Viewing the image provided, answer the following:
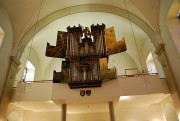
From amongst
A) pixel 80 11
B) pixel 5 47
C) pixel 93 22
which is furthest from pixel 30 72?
pixel 93 22

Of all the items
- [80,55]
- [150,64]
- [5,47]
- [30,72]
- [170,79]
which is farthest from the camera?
[30,72]

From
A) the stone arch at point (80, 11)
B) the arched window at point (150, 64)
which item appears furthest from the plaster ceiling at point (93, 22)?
the arched window at point (150, 64)

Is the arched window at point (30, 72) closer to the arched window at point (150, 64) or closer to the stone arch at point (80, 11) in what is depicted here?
the stone arch at point (80, 11)

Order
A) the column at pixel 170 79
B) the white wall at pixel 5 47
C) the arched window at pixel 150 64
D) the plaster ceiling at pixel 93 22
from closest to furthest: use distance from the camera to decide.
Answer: the column at pixel 170 79 → the white wall at pixel 5 47 → the arched window at pixel 150 64 → the plaster ceiling at pixel 93 22

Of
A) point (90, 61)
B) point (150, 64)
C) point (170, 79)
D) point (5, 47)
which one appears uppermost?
point (5, 47)

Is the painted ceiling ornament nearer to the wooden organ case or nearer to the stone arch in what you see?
the wooden organ case

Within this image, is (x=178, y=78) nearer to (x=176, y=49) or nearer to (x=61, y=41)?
(x=176, y=49)

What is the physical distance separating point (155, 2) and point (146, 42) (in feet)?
12.0

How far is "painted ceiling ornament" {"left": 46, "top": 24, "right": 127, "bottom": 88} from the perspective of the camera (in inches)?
307

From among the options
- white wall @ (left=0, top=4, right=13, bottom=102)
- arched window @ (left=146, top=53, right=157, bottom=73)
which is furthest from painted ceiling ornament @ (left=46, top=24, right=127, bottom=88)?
arched window @ (left=146, top=53, right=157, bottom=73)

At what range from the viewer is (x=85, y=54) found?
8.39 meters

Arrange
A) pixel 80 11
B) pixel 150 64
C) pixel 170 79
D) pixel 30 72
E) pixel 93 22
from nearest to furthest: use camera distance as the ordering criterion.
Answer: pixel 170 79 < pixel 80 11 < pixel 150 64 < pixel 93 22 < pixel 30 72

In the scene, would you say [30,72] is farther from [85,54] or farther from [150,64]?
[150,64]

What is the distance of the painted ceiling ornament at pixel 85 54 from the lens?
780cm
